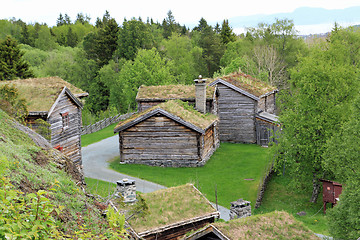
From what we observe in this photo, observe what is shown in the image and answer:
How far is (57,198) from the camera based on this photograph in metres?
9.01

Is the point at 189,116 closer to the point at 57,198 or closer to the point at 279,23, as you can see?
the point at 57,198

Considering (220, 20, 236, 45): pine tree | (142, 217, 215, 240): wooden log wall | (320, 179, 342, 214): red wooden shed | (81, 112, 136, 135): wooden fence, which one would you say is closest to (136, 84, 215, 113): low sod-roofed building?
(81, 112, 136, 135): wooden fence

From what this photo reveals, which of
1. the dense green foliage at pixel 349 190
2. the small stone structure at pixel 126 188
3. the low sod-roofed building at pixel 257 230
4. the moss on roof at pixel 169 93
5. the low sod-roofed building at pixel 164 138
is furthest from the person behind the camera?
the moss on roof at pixel 169 93

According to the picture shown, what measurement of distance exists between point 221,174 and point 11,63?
3364 centimetres

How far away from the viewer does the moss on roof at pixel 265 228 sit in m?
12.7

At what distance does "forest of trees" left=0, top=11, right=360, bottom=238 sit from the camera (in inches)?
744

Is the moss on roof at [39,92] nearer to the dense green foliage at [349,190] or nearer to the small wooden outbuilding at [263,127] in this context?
the dense green foliage at [349,190]

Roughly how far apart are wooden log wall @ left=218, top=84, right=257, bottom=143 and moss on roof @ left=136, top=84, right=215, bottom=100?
359 centimetres

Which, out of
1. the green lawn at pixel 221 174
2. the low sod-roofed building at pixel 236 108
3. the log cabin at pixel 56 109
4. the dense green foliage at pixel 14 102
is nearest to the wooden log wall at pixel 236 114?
the low sod-roofed building at pixel 236 108

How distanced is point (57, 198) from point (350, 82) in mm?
18822

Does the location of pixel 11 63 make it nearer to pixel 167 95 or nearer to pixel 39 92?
pixel 167 95

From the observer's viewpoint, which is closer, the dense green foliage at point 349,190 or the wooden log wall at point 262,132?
the dense green foliage at point 349,190

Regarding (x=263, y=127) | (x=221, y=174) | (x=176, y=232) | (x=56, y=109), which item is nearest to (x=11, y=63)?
(x=56, y=109)

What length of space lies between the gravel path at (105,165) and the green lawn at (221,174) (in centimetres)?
67
